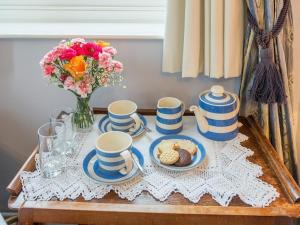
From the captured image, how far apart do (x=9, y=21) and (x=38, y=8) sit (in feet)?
0.46

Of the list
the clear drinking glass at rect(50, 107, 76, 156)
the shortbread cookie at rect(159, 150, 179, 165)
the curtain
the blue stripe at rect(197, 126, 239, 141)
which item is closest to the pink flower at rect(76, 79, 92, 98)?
the clear drinking glass at rect(50, 107, 76, 156)

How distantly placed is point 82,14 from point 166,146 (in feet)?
2.30

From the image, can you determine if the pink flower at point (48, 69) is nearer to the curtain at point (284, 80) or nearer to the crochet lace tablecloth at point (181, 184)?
the crochet lace tablecloth at point (181, 184)

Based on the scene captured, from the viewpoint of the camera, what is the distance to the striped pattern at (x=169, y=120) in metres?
1.16

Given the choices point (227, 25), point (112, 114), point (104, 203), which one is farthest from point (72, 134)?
point (227, 25)

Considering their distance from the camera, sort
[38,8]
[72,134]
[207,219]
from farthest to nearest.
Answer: [38,8] < [72,134] < [207,219]

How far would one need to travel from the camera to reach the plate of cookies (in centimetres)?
101

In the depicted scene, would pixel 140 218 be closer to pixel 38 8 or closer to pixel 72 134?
pixel 72 134

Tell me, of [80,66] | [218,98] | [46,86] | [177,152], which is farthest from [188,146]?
[46,86]

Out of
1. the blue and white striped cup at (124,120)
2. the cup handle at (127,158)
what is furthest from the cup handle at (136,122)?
the cup handle at (127,158)

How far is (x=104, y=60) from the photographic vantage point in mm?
1065

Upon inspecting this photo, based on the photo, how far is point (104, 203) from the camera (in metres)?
0.90

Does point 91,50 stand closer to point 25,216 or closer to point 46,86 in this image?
point 46,86

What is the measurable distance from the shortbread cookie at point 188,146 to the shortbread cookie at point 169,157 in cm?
6
